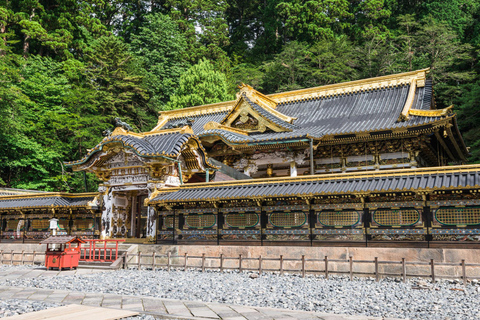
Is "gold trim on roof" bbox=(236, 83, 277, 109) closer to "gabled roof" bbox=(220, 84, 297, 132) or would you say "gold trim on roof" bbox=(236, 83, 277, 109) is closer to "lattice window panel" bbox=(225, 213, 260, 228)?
"gabled roof" bbox=(220, 84, 297, 132)

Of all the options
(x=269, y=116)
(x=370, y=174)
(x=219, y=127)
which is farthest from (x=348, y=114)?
(x=370, y=174)

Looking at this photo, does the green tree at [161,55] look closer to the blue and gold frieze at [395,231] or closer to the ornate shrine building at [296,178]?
the ornate shrine building at [296,178]

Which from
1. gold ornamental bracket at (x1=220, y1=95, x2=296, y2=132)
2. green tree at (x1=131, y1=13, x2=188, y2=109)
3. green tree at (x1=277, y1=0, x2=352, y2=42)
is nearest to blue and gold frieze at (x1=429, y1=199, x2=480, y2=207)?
gold ornamental bracket at (x1=220, y1=95, x2=296, y2=132)

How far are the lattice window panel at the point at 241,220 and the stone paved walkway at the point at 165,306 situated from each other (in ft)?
23.3

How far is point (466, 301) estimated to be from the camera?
31.6 ft

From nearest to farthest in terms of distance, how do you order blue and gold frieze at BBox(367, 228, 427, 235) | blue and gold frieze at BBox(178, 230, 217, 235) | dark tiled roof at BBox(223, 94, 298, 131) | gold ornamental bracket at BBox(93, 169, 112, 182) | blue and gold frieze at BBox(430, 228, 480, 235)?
blue and gold frieze at BBox(430, 228, 480, 235)
blue and gold frieze at BBox(367, 228, 427, 235)
blue and gold frieze at BBox(178, 230, 217, 235)
gold ornamental bracket at BBox(93, 169, 112, 182)
dark tiled roof at BBox(223, 94, 298, 131)

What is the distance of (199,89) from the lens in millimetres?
40500

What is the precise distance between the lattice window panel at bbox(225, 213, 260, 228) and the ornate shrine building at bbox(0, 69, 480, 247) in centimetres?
5

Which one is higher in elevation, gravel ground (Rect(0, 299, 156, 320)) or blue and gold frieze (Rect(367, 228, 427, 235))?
blue and gold frieze (Rect(367, 228, 427, 235))

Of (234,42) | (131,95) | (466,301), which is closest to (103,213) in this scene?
(466,301)

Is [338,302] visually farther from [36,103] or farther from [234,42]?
[234,42]


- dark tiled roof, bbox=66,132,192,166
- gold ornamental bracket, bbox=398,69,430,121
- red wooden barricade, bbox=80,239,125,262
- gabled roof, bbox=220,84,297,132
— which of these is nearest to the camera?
red wooden barricade, bbox=80,239,125,262

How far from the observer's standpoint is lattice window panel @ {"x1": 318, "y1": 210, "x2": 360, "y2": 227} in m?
14.6

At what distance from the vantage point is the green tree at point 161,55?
47812 mm
